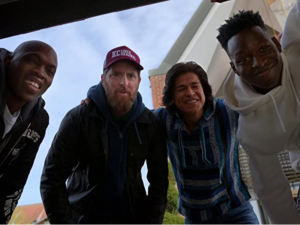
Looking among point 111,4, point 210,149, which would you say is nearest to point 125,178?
point 210,149

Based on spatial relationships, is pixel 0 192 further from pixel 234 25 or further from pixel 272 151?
pixel 234 25

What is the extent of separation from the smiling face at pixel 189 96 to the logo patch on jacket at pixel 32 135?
1176mm

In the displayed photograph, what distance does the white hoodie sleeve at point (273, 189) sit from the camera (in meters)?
1.75

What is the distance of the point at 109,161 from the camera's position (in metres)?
2.15

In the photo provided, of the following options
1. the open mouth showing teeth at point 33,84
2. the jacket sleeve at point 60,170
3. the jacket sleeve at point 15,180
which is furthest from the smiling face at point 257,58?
the jacket sleeve at point 15,180

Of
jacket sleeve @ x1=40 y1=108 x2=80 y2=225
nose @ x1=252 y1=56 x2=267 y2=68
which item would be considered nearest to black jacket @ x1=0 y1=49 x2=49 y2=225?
jacket sleeve @ x1=40 y1=108 x2=80 y2=225

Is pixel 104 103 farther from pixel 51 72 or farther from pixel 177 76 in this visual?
pixel 177 76

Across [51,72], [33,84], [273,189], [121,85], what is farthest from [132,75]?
[273,189]

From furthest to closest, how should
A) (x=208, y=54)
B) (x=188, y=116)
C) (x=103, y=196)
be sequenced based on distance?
(x=208, y=54)
(x=188, y=116)
(x=103, y=196)

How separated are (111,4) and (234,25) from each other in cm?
115

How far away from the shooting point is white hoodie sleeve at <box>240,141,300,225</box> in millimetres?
1749

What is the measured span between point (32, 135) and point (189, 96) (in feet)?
4.24

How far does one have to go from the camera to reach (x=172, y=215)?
17.4ft

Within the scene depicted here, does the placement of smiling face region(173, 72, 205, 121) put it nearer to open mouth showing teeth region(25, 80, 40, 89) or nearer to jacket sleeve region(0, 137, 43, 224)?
open mouth showing teeth region(25, 80, 40, 89)
